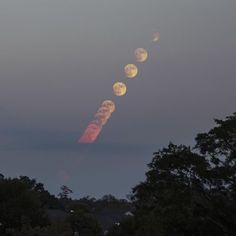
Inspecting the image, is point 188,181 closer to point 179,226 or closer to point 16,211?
point 179,226

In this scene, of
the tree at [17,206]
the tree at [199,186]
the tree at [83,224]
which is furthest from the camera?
the tree at [83,224]

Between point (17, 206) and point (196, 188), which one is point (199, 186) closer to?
point (196, 188)

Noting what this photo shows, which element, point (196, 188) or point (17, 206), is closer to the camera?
point (196, 188)

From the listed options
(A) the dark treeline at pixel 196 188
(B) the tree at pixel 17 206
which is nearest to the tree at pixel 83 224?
(B) the tree at pixel 17 206

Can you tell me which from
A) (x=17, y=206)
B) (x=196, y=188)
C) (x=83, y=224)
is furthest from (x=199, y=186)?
(x=83, y=224)

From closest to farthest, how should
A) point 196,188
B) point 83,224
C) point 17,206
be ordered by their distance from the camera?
point 196,188
point 17,206
point 83,224

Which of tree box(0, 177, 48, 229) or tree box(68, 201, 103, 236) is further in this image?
tree box(68, 201, 103, 236)

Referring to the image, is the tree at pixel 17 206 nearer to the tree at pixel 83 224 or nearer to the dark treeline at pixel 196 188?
the tree at pixel 83 224

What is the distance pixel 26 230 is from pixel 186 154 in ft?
54.0

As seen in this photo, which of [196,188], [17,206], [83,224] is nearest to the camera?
[196,188]

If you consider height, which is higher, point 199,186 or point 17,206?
point 17,206

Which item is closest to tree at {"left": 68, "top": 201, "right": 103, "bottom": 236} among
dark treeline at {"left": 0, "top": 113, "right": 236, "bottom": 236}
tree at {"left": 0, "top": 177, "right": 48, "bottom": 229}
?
tree at {"left": 0, "top": 177, "right": 48, "bottom": 229}

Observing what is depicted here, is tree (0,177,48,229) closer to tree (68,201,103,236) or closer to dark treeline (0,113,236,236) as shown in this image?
tree (68,201,103,236)

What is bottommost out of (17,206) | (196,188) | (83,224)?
(196,188)
